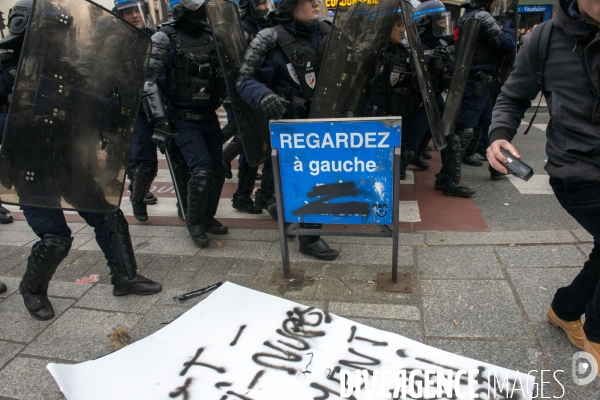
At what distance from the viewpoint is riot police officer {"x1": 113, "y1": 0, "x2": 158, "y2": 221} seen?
170 inches

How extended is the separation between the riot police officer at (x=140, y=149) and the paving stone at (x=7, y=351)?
2.00 m

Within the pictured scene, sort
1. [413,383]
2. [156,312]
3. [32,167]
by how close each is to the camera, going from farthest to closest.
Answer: [156,312] < [32,167] < [413,383]

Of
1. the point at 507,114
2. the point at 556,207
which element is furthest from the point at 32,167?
the point at 556,207

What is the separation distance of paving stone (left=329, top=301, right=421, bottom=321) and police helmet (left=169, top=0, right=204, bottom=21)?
7.97 ft

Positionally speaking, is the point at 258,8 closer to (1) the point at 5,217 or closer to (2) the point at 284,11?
(2) the point at 284,11

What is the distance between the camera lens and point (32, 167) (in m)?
2.44

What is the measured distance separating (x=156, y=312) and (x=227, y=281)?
0.50 metres

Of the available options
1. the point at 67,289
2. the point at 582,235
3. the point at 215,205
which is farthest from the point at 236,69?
the point at 582,235

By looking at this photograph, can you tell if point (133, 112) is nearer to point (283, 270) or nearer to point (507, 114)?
point (283, 270)

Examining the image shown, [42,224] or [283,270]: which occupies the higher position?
[42,224]

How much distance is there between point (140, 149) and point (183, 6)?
1.38 metres

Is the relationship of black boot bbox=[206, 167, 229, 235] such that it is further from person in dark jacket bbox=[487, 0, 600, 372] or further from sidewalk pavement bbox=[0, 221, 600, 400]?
person in dark jacket bbox=[487, 0, 600, 372]

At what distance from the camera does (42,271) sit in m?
2.87

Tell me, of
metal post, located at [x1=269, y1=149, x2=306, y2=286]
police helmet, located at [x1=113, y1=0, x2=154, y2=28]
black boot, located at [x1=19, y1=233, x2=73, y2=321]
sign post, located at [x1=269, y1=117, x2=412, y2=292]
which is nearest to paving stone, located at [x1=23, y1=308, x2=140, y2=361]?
black boot, located at [x1=19, y1=233, x2=73, y2=321]
